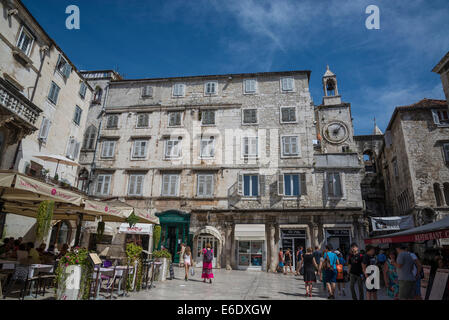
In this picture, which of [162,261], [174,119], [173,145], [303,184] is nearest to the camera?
[162,261]

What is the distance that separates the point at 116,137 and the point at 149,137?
3.01m

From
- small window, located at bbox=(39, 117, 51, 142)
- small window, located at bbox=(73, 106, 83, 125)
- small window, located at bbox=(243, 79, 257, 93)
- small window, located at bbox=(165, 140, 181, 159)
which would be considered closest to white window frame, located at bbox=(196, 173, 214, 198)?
small window, located at bbox=(165, 140, 181, 159)

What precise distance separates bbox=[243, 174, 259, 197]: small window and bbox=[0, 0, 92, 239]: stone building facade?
12.7 metres

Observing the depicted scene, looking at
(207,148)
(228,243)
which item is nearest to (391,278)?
(228,243)

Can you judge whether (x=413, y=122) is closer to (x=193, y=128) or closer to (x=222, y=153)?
(x=222, y=153)

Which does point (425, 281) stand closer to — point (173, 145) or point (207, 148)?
point (207, 148)

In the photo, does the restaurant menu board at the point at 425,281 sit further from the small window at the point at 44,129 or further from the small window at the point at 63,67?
the small window at the point at 63,67

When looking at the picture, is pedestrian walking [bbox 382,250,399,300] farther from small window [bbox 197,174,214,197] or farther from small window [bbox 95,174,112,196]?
small window [bbox 95,174,112,196]

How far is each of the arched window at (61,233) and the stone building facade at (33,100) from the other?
242cm

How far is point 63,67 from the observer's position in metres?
19.1

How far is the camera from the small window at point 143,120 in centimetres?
2383

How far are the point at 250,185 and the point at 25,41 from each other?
55.7ft

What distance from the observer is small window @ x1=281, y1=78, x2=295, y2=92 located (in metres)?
23.3
